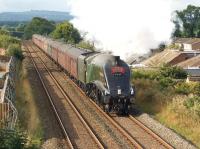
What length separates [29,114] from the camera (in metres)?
23.0

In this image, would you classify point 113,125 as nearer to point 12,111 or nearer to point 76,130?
point 76,130

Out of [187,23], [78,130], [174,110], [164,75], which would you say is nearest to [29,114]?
[78,130]

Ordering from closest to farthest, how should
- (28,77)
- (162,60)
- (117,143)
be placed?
(117,143)
(28,77)
(162,60)

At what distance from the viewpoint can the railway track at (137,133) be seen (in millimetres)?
17281

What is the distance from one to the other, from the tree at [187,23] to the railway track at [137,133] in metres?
105

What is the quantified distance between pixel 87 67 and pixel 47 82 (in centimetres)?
1058

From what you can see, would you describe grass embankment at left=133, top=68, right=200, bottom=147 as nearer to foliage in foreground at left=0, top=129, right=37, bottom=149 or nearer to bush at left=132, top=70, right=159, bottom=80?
foliage in foreground at left=0, top=129, right=37, bottom=149

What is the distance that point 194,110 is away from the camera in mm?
22922

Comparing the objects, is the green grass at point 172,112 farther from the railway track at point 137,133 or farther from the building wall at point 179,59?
the building wall at point 179,59

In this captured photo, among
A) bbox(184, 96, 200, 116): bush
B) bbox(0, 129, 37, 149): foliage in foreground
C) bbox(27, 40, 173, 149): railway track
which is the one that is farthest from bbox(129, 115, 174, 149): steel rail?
bbox(0, 129, 37, 149): foliage in foreground

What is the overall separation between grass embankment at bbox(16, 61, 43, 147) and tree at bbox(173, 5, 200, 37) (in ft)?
313

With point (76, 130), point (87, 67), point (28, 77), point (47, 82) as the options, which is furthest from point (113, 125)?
point (28, 77)

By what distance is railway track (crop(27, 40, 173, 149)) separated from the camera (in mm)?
17281

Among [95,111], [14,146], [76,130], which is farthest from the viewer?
[95,111]
